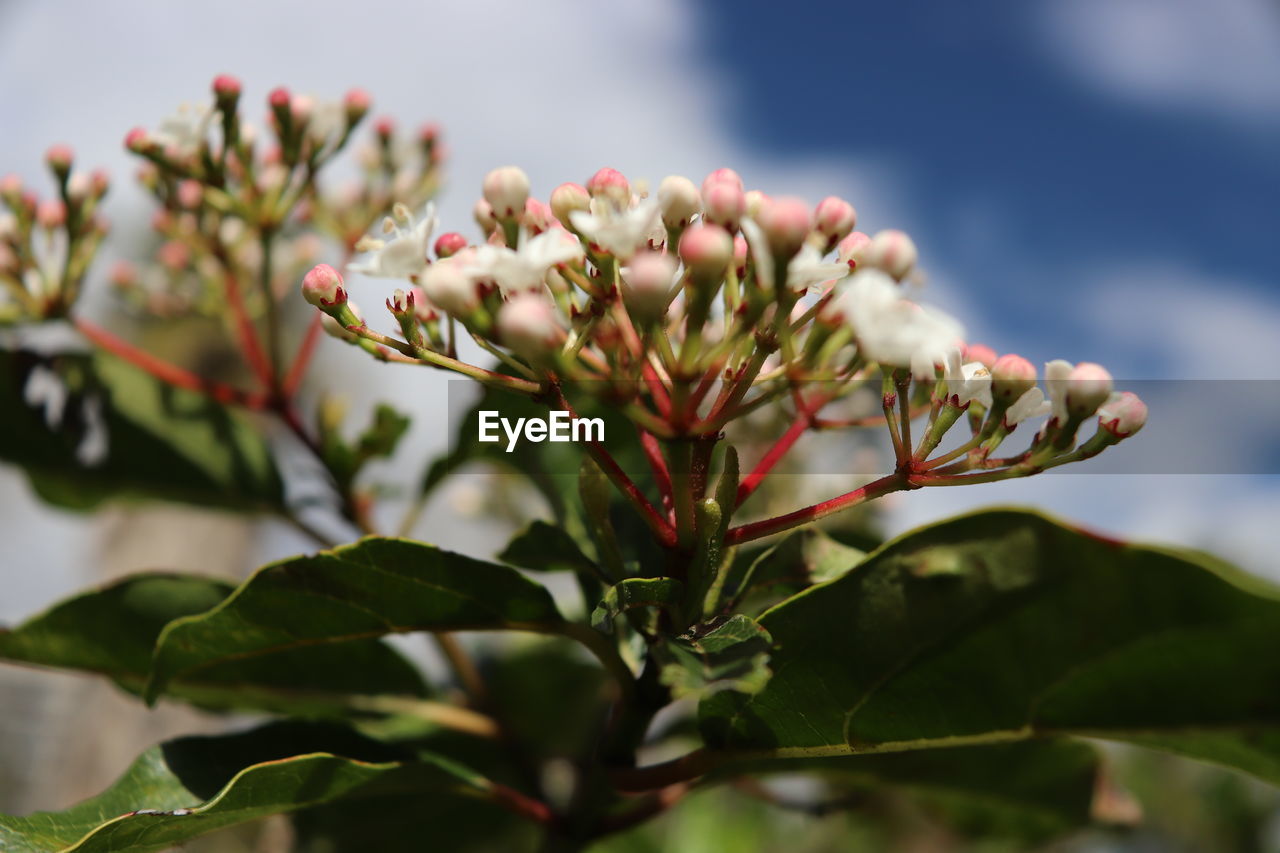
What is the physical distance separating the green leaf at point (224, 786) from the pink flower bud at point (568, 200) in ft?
2.49

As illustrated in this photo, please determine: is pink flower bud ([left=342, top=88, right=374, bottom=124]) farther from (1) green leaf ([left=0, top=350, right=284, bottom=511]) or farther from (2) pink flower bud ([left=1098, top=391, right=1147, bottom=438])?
(2) pink flower bud ([left=1098, top=391, right=1147, bottom=438])

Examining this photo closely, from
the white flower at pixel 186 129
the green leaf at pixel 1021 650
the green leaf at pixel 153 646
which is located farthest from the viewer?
the white flower at pixel 186 129

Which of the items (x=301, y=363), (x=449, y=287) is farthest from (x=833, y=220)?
(x=301, y=363)

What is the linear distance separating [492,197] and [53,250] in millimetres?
1511

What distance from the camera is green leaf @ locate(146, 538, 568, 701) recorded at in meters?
1.19

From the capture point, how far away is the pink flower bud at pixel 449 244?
1.20m

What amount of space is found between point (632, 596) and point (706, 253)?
15.3 inches

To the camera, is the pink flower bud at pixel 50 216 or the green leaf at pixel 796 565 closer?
the green leaf at pixel 796 565

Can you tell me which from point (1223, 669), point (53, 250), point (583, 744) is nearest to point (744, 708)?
point (1223, 669)

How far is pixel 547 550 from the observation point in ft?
4.33

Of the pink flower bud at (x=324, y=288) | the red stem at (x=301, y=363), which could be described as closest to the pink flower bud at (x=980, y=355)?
the pink flower bud at (x=324, y=288)

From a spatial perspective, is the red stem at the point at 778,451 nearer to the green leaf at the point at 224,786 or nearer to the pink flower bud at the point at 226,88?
the green leaf at the point at 224,786

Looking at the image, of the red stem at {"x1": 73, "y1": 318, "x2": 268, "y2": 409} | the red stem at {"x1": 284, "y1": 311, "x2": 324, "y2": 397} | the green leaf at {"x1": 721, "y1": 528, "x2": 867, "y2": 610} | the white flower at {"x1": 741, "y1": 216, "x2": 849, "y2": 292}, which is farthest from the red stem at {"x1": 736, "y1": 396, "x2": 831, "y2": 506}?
the red stem at {"x1": 73, "y1": 318, "x2": 268, "y2": 409}

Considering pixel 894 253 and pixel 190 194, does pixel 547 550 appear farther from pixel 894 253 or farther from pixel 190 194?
pixel 190 194
